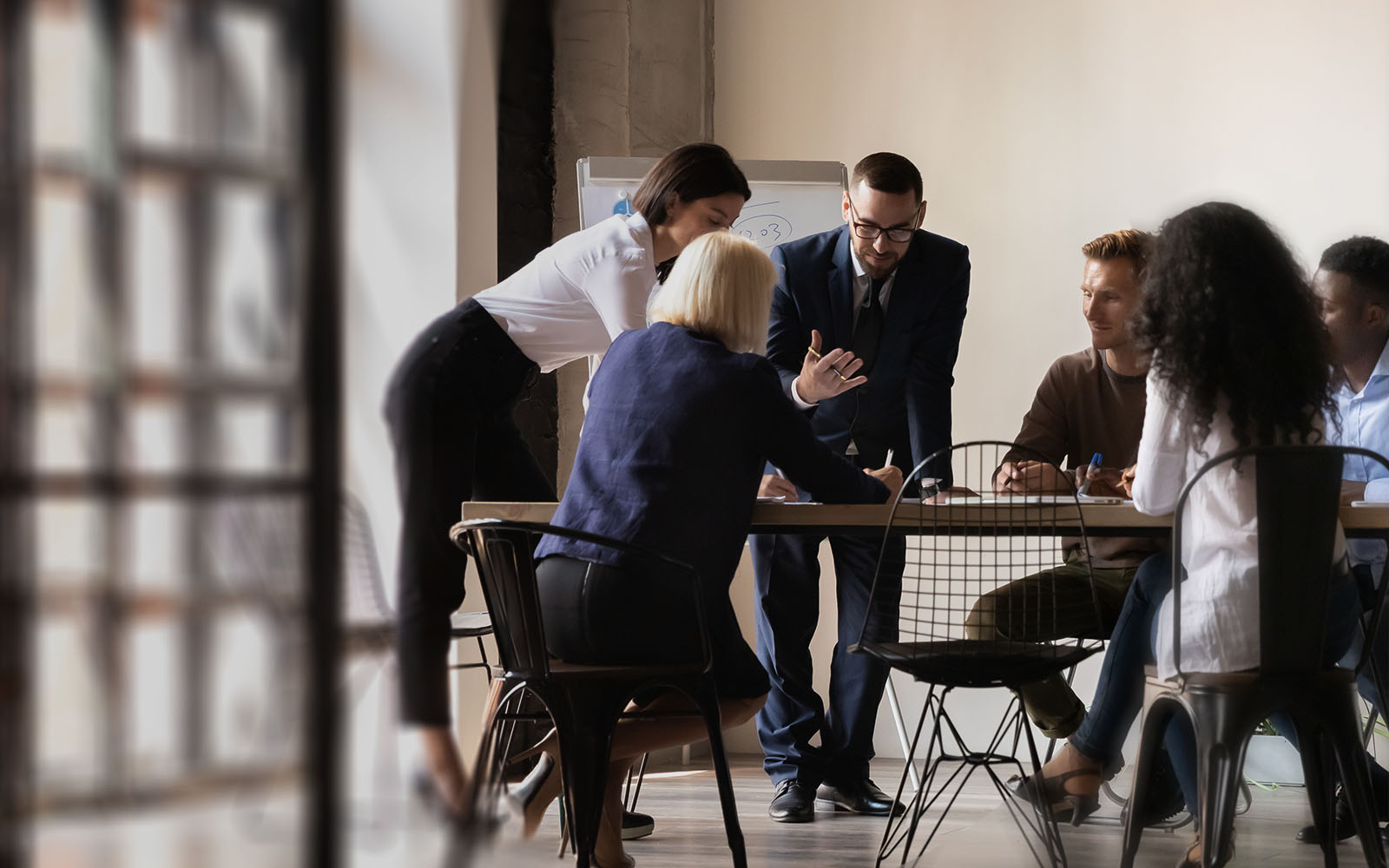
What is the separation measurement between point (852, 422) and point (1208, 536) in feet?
4.38

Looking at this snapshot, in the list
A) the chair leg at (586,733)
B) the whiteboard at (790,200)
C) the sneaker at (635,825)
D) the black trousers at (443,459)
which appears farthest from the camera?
the whiteboard at (790,200)

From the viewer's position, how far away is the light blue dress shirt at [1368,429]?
2602 mm

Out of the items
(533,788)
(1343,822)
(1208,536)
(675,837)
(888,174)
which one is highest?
(888,174)

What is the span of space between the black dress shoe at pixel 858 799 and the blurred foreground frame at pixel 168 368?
2.71m

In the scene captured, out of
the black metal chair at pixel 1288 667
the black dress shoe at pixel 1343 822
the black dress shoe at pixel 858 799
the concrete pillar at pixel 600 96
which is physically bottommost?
the black dress shoe at pixel 858 799

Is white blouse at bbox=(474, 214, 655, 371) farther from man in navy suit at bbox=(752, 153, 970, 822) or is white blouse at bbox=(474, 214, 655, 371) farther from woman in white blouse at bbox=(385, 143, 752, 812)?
man in navy suit at bbox=(752, 153, 970, 822)

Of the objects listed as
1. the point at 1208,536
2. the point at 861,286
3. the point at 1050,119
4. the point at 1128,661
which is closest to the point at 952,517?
the point at 1208,536

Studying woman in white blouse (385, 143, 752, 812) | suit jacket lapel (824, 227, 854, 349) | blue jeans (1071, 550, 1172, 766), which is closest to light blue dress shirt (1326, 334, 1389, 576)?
blue jeans (1071, 550, 1172, 766)

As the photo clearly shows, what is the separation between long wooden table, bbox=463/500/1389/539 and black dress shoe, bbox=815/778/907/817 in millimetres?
1089

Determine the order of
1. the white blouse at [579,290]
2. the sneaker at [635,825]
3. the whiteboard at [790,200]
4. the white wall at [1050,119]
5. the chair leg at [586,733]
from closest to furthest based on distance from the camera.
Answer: the chair leg at [586,733], the white blouse at [579,290], the sneaker at [635,825], the white wall at [1050,119], the whiteboard at [790,200]

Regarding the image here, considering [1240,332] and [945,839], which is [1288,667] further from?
[945,839]

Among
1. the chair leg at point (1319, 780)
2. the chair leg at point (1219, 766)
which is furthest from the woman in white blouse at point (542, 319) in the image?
the chair leg at point (1319, 780)

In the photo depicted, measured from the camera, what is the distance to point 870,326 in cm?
310

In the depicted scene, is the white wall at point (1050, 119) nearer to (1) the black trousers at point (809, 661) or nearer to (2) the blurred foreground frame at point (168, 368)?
(1) the black trousers at point (809, 661)
